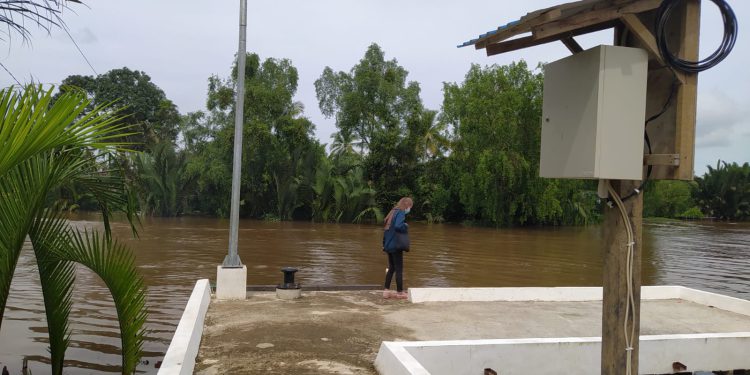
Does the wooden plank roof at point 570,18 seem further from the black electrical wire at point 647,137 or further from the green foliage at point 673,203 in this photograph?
the green foliage at point 673,203

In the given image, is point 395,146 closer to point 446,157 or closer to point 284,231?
point 446,157

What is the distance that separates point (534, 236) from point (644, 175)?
3274 cm

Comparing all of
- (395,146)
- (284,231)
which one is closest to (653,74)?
(284,231)

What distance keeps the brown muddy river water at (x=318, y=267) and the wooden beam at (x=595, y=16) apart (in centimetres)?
440

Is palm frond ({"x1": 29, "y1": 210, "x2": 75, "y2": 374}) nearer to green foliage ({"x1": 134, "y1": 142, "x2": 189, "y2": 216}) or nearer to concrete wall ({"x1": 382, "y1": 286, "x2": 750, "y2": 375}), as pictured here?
concrete wall ({"x1": 382, "y1": 286, "x2": 750, "y2": 375})

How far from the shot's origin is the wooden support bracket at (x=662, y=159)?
3.77m

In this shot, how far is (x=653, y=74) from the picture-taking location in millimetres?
4113

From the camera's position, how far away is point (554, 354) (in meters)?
6.07

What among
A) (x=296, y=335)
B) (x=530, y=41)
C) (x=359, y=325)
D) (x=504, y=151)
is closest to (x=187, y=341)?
(x=296, y=335)

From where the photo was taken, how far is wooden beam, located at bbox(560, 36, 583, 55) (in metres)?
4.07

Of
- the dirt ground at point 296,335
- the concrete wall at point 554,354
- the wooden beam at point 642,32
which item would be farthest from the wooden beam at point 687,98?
the dirt ground at point 296,335

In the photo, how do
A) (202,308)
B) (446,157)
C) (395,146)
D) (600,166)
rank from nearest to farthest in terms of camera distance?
(600,166) < (202,308) < (395,146) < (446,157)

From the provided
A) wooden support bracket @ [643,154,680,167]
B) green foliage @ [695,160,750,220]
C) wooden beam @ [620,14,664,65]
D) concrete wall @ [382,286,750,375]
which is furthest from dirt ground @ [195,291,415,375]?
green foliage @ [695,160,750,220]

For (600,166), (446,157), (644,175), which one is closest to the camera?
(600,166)
